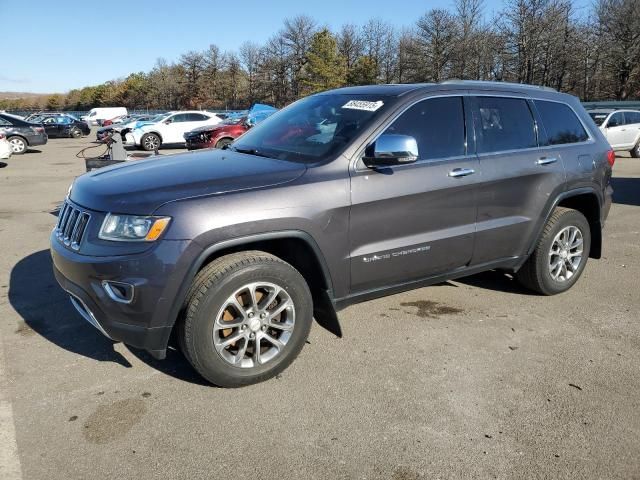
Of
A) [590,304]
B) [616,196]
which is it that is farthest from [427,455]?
[616,196]

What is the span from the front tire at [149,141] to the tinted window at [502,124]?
1871cm

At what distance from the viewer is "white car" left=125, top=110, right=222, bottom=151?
20844 millimetres

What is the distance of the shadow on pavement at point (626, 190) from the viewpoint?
31.6 feet

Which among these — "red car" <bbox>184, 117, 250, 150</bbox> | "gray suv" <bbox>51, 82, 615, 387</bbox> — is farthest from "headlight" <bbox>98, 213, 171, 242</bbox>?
"red car" <bbox>184, 117, 250, 150</bbox>

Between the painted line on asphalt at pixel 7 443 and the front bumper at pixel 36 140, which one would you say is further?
the front bumper at pixel 36 140

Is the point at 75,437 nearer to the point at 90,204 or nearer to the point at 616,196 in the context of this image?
the point at 90,204

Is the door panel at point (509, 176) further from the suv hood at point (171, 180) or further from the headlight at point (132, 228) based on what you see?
the headlight at point (132, 228)

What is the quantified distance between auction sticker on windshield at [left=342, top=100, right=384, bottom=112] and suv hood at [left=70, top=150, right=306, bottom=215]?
73 centimetres

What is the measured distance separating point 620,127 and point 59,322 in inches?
720

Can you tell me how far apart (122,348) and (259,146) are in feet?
5.90

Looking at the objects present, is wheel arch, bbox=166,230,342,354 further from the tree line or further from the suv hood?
the tree line

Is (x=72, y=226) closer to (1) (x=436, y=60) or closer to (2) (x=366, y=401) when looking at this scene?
(2) (x=366, y=401)

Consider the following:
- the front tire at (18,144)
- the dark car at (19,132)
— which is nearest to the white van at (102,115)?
the dark car at (19,132)

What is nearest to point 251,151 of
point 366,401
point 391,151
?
point 391,151
